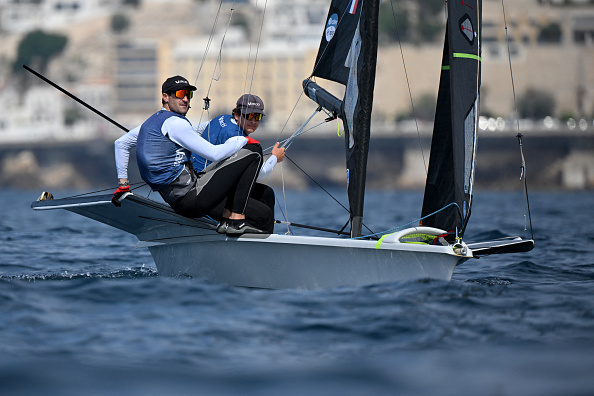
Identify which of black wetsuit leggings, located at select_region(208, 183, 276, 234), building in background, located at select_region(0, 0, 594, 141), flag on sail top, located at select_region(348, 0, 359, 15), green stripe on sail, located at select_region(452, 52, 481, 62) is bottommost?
black wetsuit leggings, located at select_region(208, 183, 276, 234)

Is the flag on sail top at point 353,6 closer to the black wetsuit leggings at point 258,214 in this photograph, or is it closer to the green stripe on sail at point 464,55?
the green stripe on sail at point 464,55

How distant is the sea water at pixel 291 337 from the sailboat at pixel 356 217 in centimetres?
16

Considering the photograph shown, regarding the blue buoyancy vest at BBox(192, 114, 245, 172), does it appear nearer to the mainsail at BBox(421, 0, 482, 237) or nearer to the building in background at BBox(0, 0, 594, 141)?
the mainsail at BBox(421, 0, 482, 237)

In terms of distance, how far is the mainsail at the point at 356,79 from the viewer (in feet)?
24.6

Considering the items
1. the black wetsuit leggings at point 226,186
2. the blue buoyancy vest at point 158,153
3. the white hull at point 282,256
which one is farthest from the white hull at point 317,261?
the blue buoyancy vest at point 158,153

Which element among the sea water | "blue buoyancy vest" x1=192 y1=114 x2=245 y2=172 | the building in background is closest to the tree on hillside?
the building in background

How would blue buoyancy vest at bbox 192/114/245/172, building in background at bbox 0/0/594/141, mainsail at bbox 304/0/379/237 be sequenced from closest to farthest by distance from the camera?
blue buoyancy vest at bbox 192/114/245/172, mainsail at bbox 304/0/379/237, building in background at bbox 0/0/594/141

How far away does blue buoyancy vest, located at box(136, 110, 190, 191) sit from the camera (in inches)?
266

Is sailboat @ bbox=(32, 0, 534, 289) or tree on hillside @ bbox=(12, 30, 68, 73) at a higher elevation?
tree on hillside @ bbox=(12, 30, 68, 73)

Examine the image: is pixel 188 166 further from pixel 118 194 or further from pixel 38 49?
pixel 38 49

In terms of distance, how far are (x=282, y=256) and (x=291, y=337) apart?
4.89 feet

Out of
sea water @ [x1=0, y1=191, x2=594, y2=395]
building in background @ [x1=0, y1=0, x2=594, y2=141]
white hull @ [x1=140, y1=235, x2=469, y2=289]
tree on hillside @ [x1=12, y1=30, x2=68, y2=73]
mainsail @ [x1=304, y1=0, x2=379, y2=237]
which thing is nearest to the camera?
sea water @ [x1=0, y1=191, x2=594, y2=395]

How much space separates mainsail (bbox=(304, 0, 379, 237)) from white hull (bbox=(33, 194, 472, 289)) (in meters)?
0.75

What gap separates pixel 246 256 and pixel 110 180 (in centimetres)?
6853
